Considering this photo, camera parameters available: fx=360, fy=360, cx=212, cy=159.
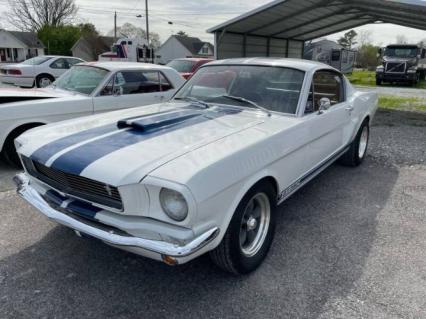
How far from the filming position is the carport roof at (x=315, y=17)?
43.9 feet

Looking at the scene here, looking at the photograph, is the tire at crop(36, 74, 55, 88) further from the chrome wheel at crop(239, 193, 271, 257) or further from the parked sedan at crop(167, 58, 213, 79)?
the chrome wheel at crop(239, 193, 271, 257)

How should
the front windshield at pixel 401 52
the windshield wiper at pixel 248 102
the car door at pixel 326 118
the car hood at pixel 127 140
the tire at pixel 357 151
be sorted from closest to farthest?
the car hood at pixel 127 140 → the windshield wiper at pixel 248 102 → the car door at pixel 326 118 → the tire at pixel 357 151 → the front windshield at pixel 401 52

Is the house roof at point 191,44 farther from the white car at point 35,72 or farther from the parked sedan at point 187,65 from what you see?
the parked sedan at point 187,65

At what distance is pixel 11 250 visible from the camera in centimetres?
319

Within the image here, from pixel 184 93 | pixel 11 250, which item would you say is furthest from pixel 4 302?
pixel 184 93

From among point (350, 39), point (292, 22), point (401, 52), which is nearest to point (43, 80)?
point (292, 22)

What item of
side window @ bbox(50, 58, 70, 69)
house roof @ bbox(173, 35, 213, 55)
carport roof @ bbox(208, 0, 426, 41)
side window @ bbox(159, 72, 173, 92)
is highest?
house roof @ bbox(173, 35, 213, 55)

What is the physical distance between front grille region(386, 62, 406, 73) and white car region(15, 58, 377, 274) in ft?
71.3

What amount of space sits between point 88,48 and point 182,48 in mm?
15267

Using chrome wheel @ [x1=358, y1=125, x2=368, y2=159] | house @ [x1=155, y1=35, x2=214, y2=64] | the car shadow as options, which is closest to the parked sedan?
chrome wheel @ [x1=358, y1=125, x2=368, y2=159]

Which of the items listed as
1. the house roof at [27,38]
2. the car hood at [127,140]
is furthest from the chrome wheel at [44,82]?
the house roof at [27,38]

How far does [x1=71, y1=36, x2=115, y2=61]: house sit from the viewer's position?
51.1 m

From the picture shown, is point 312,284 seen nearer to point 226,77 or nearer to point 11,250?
point 226,77

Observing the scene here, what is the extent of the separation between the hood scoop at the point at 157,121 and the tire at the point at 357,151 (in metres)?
2.95
